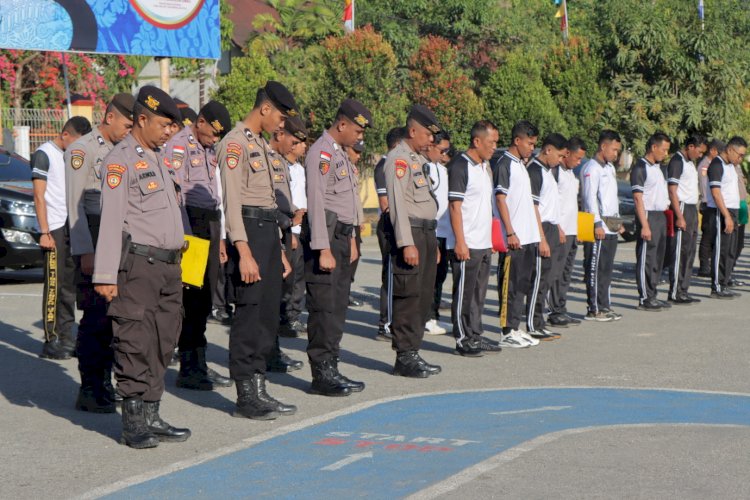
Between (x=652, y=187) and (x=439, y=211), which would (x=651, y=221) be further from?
(x=439, y=211)

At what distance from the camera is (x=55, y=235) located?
10.6 m

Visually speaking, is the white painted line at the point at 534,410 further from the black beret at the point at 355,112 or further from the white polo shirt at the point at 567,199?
the white polo shirt at the point at 567,199

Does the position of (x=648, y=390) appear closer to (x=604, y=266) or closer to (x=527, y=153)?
(x=527, y=153)

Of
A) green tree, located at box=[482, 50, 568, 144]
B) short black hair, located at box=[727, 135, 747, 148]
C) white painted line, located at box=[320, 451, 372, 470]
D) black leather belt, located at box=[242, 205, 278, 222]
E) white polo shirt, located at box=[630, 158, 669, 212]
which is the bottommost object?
white painted line, located at box=[320, 451, 372, 470]

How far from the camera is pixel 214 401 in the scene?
28.7ft

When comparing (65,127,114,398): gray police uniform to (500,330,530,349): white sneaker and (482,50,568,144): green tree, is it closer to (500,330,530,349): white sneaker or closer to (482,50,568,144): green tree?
(500,330,530,349): white sneaker

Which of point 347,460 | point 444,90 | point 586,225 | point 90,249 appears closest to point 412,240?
point 90,249

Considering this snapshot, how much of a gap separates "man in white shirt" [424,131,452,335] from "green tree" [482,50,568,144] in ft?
75.3

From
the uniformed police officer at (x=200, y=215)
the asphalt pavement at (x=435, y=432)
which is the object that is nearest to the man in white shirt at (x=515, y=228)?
the asphalt pavement at (x=435, y=432)

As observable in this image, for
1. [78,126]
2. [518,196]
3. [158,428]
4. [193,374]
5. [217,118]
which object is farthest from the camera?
[518,196]

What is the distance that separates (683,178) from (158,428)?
954 centimetres

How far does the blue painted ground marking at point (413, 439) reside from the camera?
6371 mm

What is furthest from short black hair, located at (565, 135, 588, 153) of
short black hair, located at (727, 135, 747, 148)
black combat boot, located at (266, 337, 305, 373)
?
black combat boot, located at (266, 337, 305, 373)

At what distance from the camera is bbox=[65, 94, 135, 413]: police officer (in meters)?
8.29
